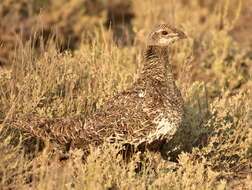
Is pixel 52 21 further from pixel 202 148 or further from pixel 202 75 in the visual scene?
pixel 202 148

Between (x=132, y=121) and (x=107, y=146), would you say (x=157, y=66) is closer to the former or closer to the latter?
(x=132, y=121)

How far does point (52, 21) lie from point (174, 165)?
259 inches

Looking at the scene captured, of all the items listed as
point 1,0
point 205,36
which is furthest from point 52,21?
point 205,36

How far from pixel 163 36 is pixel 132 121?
3.25 ft

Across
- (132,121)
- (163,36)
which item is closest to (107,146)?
(132,121)

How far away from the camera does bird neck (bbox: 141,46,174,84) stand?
511cm

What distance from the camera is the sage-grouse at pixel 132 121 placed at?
4816 millimetres

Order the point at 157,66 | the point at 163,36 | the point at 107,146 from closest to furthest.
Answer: the point at 107,146, the point at 157,66, the point at 163,36

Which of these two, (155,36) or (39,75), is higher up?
(155,36)

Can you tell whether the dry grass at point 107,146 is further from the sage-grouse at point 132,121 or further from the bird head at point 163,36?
the bird head at point 163,36

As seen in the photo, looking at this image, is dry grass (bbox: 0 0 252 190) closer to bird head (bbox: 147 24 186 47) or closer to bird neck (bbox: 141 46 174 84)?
bird neck (bbox: 141 46 174 84)

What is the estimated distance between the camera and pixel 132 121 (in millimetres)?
4867

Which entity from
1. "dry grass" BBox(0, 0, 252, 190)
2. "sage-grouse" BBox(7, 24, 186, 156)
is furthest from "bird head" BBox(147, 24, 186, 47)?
"dry grass" BBox(0, 0, 252, 190)

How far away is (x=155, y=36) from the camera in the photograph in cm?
531
